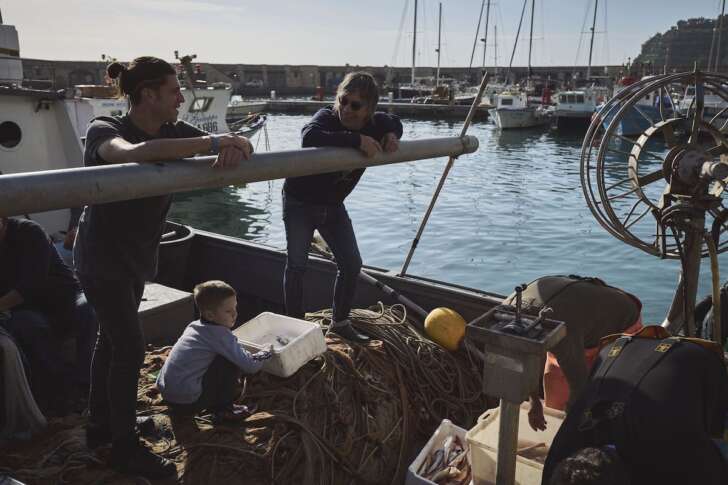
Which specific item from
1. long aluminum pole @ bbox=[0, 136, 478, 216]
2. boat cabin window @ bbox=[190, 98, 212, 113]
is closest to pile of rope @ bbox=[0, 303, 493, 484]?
long aluminum pole @ bbox=[0, 136, 478, 216]

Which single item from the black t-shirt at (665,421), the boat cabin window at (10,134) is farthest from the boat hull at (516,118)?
the black t-shirt at (665,421)

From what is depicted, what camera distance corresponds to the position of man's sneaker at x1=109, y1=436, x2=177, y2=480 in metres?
2.82

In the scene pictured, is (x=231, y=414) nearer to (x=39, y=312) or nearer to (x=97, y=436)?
(x=97, y=436)

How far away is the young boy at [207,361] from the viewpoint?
3.22 meters

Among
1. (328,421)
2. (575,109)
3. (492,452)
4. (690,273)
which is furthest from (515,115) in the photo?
(492,452)

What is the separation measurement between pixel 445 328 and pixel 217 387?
1.79 meters

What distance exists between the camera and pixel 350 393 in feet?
12.0

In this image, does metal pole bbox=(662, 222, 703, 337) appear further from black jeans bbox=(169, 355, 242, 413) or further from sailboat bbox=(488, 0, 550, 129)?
sailboat bbox=(488, 0, 550, 129)

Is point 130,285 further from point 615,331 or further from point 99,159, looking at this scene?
point 615,331

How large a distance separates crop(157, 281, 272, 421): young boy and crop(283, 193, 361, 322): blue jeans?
2.65ft

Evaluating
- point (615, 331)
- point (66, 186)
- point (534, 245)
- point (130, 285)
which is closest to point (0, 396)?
point (130, 285)

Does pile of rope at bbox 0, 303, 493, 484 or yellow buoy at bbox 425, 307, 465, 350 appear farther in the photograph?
yellow buoy at bbox 425, 307, 465, 350

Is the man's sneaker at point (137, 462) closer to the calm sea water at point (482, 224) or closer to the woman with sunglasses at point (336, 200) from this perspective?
the woman with sunglasses at point (336, 200)

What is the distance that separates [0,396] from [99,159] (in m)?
1.74
